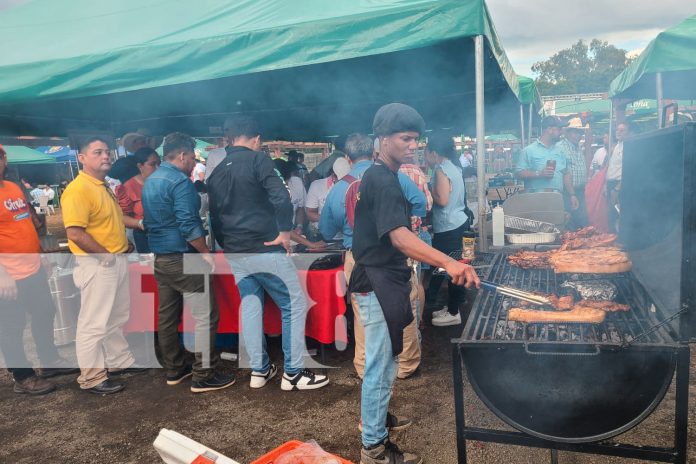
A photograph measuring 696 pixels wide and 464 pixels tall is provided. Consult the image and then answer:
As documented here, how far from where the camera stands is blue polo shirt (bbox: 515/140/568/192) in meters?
6.18

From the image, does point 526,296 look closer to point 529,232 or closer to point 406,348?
point 406,348

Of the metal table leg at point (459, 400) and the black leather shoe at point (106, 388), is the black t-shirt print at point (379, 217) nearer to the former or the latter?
the metal table leg at point (459, 400)

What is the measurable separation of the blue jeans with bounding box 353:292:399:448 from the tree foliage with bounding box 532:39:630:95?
6503cm

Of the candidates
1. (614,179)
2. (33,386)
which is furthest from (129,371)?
(614,179)

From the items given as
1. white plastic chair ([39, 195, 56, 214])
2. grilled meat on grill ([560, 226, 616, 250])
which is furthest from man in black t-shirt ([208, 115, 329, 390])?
white plastic chair ([39, 195, 56, 214])

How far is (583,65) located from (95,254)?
80211 mm

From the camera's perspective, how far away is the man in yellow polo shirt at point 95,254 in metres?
3.54

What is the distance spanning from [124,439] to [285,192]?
203 centimetres

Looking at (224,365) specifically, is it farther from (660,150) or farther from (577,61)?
(577,61)

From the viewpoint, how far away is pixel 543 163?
621cm

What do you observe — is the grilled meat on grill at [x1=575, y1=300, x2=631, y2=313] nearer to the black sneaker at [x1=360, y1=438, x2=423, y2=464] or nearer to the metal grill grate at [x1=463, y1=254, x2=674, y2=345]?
the metal grill grate at [x1=463, y1=254, x2=674, y2=345]

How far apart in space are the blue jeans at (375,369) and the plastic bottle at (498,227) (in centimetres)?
194

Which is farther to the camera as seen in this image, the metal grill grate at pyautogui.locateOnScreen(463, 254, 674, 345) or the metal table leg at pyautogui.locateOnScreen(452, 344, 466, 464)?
the metal table leg at pyautogui.locateOnScreen(452, 344, 466, 464)

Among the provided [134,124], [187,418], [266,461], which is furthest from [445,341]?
[134,124]
